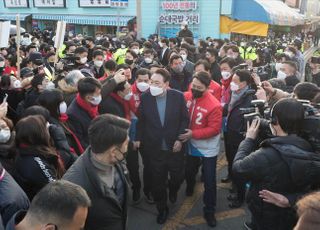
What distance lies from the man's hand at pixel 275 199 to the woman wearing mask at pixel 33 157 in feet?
5.50

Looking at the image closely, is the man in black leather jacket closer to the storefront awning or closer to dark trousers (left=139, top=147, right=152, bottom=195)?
dark trousers (left=139, top=147, right=152, bottom=195)

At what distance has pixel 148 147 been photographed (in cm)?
411

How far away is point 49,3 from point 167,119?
70.5 feet

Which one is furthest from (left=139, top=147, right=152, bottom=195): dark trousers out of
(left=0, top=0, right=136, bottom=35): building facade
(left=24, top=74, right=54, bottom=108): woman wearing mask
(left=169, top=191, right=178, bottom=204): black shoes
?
(left=0, top=0, right=136, bottom=35): building facade

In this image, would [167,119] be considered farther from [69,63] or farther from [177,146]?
[69,63]

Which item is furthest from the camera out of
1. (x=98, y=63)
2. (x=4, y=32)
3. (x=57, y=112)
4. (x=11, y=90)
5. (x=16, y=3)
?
(x=16, y=3)

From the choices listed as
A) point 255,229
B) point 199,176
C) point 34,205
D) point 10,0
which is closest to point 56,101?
point 34,205

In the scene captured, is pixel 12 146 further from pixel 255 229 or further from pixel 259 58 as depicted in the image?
pixel 259 58

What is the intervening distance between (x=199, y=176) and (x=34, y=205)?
3929mm

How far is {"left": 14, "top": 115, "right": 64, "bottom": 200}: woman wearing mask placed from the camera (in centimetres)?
255

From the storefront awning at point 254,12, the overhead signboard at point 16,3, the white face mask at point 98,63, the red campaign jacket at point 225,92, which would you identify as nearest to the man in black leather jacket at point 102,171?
the red campaign jacket at point 225,92

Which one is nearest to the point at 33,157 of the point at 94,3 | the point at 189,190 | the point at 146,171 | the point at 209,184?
the point at 146,171

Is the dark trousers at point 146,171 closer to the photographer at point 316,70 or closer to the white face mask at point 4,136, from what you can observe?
the white face mask at point 4,136

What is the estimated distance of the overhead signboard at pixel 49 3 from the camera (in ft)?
71.1
